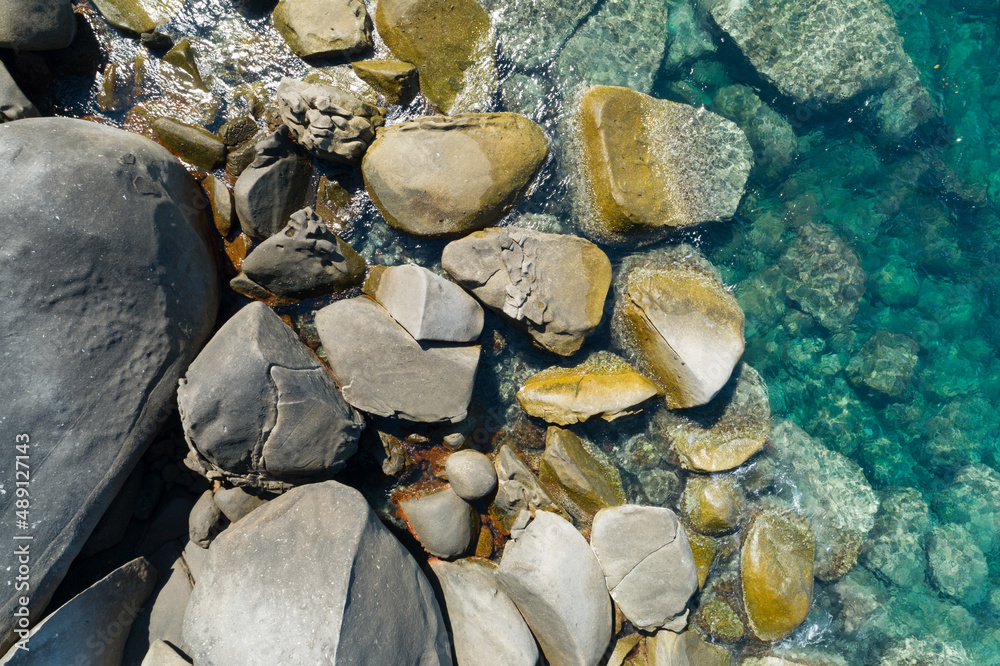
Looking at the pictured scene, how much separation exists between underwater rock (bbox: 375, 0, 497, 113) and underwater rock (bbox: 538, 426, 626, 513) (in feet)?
7.91

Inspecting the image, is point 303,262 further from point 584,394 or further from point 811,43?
point 811,43

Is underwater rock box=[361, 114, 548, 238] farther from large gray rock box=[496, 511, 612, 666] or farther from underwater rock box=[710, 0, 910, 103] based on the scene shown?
underwater rock box=[710, 0, 910, 103]

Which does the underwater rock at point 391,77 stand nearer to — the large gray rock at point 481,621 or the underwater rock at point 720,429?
the underwater rock at point 720,429

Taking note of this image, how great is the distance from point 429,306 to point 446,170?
0.92 m

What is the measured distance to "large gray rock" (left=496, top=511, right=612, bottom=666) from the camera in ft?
10.3

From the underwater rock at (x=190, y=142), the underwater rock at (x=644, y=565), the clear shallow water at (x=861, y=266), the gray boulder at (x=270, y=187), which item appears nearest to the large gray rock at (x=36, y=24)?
the underwater rock at (x=190, y=142)

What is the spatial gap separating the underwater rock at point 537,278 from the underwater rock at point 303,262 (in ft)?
2.25

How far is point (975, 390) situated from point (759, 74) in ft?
11.6

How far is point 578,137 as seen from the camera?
3.54 meters

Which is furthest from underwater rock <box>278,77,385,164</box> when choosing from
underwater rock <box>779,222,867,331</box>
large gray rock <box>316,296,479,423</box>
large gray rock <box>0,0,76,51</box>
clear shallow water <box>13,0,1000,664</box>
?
underwater rock <box>779,222,867,331</box>

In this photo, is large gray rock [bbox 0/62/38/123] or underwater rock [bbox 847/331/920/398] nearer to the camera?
large gray rock [bbox 0/62/38/123]

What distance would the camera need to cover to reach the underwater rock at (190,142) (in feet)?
10.7

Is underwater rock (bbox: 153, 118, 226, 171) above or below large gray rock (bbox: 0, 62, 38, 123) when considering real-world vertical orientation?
below

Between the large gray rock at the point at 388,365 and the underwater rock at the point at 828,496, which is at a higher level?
the large gray rock at the point at 388,365
